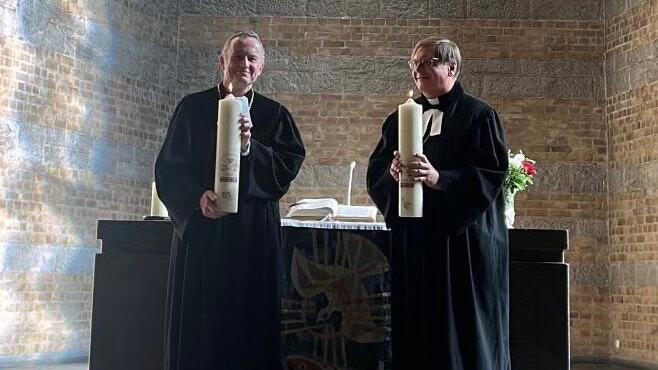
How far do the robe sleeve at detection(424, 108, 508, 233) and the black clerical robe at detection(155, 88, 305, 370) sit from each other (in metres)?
0.74

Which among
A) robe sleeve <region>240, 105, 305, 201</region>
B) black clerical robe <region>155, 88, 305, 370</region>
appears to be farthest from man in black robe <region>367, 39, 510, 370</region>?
black clerical robe <region>155, 88, 305, 370</region>

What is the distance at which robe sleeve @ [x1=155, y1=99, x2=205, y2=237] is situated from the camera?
3445mm

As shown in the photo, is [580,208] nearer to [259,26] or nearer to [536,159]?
[536,159]

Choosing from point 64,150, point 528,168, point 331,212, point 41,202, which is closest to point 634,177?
point 528,168

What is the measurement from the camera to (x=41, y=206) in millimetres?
7930

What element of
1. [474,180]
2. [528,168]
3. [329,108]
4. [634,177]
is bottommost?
[474,180]

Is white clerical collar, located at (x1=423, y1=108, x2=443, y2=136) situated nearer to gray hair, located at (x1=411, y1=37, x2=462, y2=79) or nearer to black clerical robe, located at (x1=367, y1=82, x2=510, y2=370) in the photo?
black clerical robe, located at (x1=367, y1=82, x2=510, y2=370)

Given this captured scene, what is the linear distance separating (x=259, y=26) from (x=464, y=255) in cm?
733

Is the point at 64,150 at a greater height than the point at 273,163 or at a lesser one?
greater

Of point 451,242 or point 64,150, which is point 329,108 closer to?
point 64,150

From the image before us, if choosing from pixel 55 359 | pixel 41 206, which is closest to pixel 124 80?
pixel 41 206

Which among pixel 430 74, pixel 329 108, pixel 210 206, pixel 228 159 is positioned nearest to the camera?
pixel 228 159

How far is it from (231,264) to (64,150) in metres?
5.45

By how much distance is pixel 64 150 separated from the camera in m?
8.27
